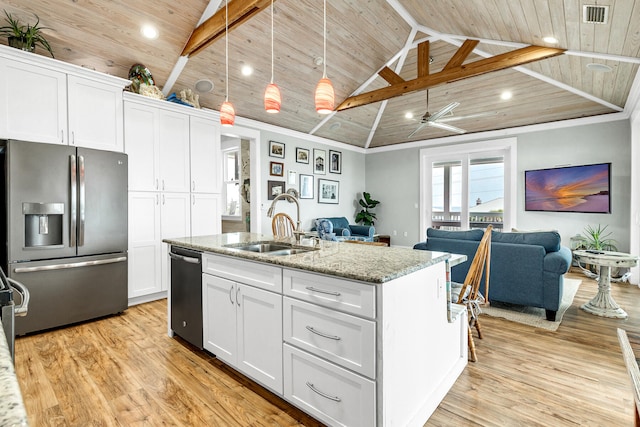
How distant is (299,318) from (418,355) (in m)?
0.64

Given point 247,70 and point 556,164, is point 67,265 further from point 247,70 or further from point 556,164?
point 556,164

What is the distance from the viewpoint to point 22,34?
2.90 m

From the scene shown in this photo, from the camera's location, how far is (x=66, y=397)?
196cm

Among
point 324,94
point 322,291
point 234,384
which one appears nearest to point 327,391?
point 322,291

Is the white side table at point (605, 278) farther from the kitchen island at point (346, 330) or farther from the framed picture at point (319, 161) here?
the framed picture at point (319, 161)

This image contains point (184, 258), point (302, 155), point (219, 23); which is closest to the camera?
point (184, 258)

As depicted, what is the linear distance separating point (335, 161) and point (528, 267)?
502 centimetres

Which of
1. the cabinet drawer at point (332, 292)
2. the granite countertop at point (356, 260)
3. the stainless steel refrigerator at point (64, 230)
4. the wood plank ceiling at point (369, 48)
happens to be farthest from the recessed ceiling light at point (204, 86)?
the cabinet drawer at point (332, 292)

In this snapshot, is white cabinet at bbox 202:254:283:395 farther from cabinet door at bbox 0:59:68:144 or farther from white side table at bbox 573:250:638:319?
white side table at bbox 573:250:638:319

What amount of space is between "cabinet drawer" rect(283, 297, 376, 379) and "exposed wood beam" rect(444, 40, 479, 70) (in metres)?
4.28

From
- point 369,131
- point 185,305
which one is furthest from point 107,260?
point 369,131

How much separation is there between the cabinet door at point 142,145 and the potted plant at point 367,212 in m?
5.13

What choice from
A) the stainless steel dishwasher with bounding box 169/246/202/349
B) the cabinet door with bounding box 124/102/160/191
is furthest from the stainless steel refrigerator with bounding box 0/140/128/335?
the stainless steel dishwasher with bounding box 169/246/202/349

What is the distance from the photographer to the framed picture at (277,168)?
6133mm
